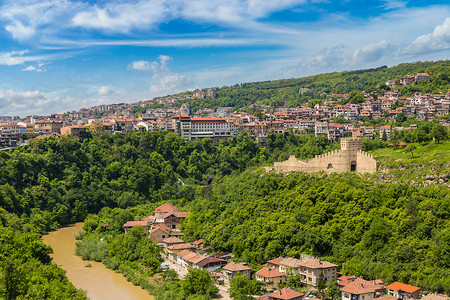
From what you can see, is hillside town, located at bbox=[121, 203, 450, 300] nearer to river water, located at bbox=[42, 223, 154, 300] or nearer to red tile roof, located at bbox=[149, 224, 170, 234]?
red tile roof, located at bbox=[149, 224, 170, 234]

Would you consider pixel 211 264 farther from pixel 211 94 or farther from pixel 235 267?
pixel 211 94

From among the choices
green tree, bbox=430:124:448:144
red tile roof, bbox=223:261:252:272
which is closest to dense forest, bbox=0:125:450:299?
green tree, bbox=430:124:448:144

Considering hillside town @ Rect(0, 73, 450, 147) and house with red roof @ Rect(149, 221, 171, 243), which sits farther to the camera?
hillside town @ Rect(0, 73, 450, 147)

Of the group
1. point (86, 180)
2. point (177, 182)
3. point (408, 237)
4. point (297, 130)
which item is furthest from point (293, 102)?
point (408, 237)

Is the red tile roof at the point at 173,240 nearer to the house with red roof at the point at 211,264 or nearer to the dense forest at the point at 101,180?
the dense forest at the point at 101,180

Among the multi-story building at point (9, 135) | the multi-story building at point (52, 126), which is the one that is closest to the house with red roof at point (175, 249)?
the multi-story building at point (9, 135)

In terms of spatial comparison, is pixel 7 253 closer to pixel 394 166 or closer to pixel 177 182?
pixel 394 166
